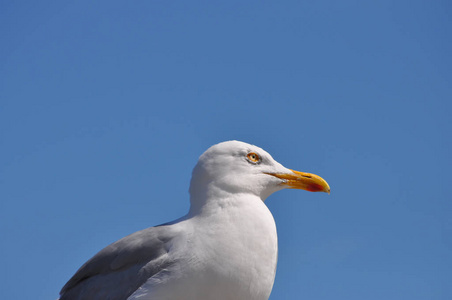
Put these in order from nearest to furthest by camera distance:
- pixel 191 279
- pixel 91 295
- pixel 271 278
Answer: pixel 191 279
pixel 271 278
pixel 91 295

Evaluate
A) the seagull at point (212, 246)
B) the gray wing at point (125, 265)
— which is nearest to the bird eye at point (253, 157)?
the seagull at point (212, 246)

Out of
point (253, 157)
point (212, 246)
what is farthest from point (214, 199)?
point (253, 157)

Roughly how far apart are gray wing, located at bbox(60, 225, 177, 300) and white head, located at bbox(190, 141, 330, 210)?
2.19 feet

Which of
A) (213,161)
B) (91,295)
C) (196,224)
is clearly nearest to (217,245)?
(196,224)

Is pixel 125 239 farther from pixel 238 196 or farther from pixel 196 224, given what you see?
pixel 238 196

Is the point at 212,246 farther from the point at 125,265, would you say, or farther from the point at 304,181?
the point at 304,181

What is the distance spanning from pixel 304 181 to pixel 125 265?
2.33 metres

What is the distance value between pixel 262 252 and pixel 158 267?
43.6 inches

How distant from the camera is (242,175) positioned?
239 inches

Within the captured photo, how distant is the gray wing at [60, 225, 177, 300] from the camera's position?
566 centimetres

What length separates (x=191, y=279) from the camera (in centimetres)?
525

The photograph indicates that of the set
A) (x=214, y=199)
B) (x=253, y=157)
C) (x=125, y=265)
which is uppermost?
(x=253, y=157)

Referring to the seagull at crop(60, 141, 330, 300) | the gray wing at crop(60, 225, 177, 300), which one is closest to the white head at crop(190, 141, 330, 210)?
the seagull at crop(60, 141, 330, 300)

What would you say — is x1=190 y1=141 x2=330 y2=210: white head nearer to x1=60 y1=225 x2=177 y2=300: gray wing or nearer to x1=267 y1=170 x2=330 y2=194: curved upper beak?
x1=267 y1=170 x2=330 y2=194: curved upper beak
